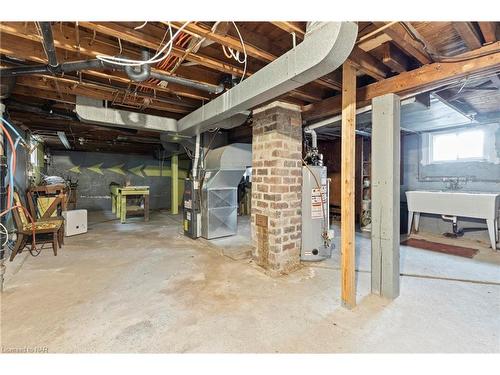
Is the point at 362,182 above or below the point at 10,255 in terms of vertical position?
above

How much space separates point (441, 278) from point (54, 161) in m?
9.42

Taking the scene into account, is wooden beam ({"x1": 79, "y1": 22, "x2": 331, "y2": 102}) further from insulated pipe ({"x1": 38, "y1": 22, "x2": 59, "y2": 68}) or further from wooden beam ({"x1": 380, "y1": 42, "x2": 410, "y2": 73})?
wooden beam ({"x1": 380, "y1": 42, "x2": 410, "y2": 73})

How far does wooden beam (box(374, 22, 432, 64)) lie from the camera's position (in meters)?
1.45

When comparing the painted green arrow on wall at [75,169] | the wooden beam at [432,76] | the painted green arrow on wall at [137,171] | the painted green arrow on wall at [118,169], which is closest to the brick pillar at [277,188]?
the wooden beam at [432,76]

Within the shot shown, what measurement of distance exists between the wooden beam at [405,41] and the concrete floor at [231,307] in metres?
1.96

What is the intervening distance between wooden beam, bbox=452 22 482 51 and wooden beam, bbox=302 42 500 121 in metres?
0.05

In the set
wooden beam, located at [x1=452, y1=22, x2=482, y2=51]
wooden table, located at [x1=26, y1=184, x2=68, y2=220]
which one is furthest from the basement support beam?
wooden table, located at [x1=26, y1=184, x2=68, y2=220]

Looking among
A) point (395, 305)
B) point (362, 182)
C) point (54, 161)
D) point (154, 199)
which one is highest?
point (54, 161)

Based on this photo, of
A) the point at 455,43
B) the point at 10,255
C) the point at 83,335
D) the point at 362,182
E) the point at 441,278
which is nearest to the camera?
the point at 83,335

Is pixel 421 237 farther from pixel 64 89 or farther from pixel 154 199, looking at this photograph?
pixel 154 199

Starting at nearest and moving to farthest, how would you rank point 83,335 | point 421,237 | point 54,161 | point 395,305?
point 83,335
point 395,305
point 421,237
point 54,161

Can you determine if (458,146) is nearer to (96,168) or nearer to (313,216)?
(313,216)

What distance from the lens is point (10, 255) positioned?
3.01m
